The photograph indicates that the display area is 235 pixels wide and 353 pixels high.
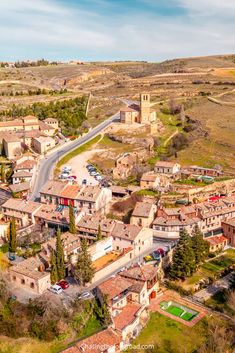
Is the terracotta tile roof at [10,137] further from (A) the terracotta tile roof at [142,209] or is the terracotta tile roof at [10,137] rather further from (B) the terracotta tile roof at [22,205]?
(A) the terracotta tile roof at [142,209]

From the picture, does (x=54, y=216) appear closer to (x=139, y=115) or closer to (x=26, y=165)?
(x=26, y=165)

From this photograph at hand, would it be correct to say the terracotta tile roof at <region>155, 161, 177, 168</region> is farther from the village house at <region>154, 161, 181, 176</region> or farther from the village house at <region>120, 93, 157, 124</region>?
the village house at <region>120, 93, 157, 124</region>

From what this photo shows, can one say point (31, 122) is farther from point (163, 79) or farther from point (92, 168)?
point (163, 79)

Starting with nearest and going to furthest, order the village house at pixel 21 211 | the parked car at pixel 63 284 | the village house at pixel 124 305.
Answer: the village house at pixel 124 305, the parked car at pixel 63 284, the village house at pixel 21 211

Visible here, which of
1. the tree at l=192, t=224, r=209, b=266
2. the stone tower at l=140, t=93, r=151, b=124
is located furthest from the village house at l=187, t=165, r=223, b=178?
the stone tower at l=140, t=93, r=151, b=124

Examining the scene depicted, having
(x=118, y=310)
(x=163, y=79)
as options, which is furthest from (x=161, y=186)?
(x=163, y=79)

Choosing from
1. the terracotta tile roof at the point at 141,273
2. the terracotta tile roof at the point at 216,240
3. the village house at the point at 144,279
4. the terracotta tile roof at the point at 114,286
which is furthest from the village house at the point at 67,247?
the terracotta tile roof at the point at 216,240

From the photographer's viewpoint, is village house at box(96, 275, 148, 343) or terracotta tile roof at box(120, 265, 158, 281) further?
terracotta tile roof at box(120, 265, 158, 281)
